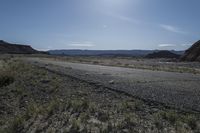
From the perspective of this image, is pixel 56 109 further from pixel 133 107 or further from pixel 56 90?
pixel 56 90

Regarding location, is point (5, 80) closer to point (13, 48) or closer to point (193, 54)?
point (193, 54)

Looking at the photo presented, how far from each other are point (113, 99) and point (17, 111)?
3.34 m

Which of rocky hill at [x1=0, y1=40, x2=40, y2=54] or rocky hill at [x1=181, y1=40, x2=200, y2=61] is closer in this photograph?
rocky hill at [x1=181, y1=40, x2=200, y2=61]

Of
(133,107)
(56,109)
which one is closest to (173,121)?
(133,107)

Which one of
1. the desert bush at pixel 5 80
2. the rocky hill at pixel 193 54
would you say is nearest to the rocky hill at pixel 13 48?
the rocky hill at pixel 193 54

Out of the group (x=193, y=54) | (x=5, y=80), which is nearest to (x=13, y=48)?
(x=193, y=54)

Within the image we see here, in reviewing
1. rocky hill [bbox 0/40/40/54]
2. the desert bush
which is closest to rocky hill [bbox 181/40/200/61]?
the desert bush

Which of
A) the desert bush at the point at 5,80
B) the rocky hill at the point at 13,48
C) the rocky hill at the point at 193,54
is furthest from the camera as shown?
the rocky hill at the point at 13,48

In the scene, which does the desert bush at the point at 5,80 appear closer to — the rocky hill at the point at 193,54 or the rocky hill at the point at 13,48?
the rocky hill at the point at 193,54

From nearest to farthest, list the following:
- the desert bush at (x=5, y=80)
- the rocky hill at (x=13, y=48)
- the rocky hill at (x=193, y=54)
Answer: the desert bush at (x=5, y=80), the rocky hill at (x=193, y=54), the rocky hill at (x=13, y=48)

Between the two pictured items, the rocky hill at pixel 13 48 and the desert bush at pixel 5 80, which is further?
the rocky hill at pixel 13 48

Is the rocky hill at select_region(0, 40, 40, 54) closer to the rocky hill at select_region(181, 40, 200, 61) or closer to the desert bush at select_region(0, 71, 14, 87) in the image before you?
the rocky hill at select_region(181, 40, 200, 61)

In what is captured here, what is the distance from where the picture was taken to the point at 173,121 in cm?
600

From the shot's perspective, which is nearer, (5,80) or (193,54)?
(5,80)
